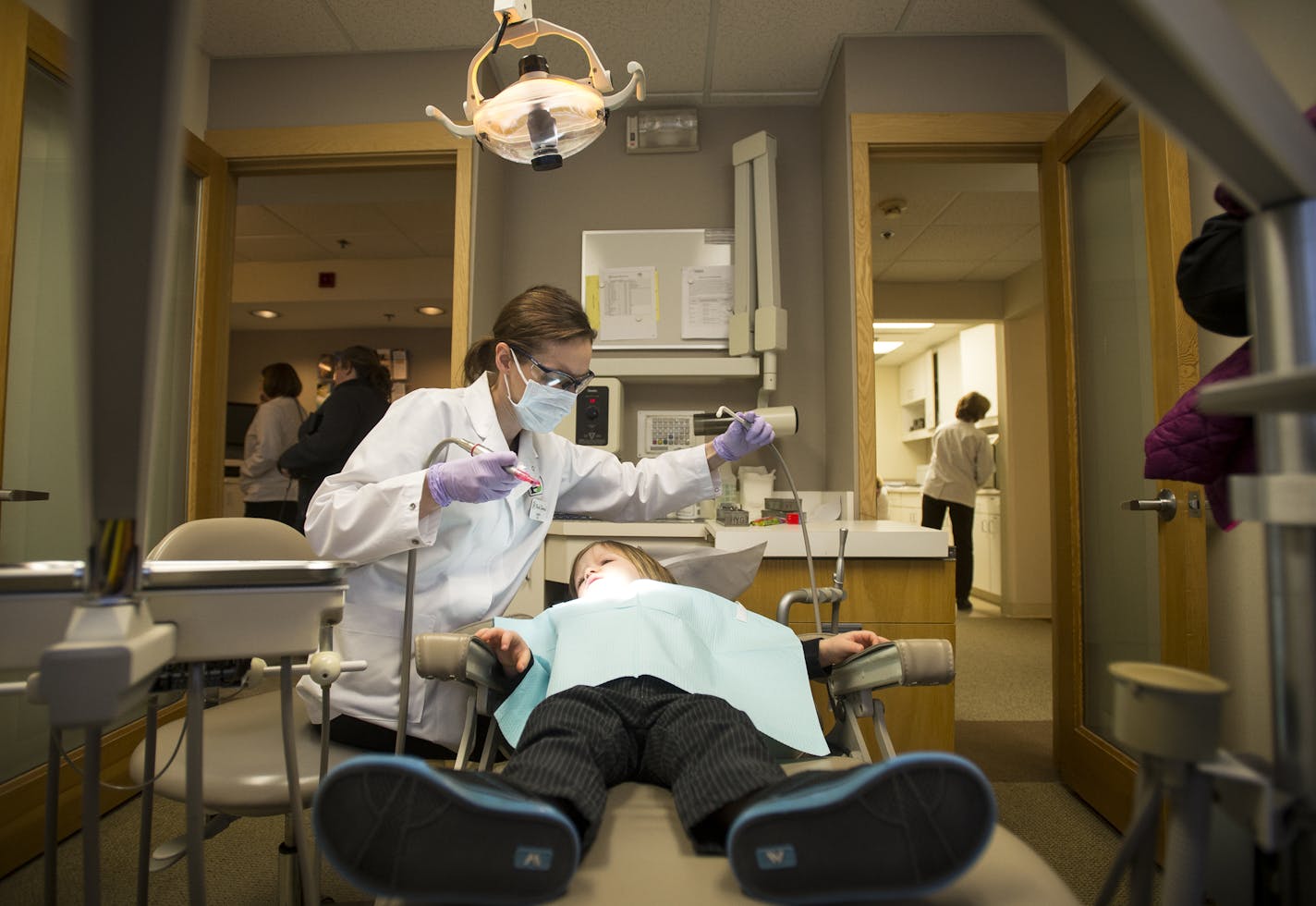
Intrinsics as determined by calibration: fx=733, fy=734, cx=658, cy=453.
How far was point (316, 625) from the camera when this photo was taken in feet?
1.82

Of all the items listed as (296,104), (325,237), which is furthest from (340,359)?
(325,237)

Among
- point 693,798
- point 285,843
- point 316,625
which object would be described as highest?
point 316,625

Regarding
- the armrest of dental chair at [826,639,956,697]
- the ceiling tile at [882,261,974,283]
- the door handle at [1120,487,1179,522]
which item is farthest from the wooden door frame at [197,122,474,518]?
the ceiling tile at [882,261,974,283]

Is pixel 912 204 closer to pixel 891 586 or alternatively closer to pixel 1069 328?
pixel 1069 328

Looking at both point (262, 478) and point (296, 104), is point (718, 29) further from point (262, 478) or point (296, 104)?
point (262, 478)

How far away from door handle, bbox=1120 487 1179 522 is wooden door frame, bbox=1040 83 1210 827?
2 cm

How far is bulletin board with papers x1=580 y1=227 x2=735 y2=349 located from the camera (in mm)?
2955

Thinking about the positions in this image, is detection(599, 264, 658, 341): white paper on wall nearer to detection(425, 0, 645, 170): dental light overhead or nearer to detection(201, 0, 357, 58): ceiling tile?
detection(201, 0, 357, 58): ceiling tile

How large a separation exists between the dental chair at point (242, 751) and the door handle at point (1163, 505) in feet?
5.69

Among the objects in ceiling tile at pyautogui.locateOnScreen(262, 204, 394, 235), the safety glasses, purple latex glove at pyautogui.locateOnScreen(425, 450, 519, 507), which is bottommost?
purple latex glove at pyautogui.locateOnScreen(425, 450, 519, 507)

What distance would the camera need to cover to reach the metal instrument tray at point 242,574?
0.50m

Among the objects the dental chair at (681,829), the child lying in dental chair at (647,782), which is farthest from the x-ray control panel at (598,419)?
the child lying in dental chair at (647,782)

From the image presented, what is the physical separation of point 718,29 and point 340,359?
1933 millimetres

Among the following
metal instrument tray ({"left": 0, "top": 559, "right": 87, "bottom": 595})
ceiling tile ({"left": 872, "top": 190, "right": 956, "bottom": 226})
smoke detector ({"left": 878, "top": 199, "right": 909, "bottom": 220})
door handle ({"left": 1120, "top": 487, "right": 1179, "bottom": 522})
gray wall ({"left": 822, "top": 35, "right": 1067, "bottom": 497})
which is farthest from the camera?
smoke detector ({"left": 878, "top": 199, "right": 909, "bottom": 220})
